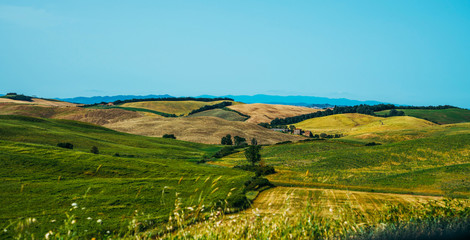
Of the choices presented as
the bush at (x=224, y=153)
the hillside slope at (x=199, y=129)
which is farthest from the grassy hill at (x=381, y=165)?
the hillside slope at (x=199, y=129)

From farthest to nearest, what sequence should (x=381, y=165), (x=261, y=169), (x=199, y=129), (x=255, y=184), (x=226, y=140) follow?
(x=199, y=129) < (x=226, y=140) < (x=381, y=165) < (x=261, y=169) < (x=255, y=184)

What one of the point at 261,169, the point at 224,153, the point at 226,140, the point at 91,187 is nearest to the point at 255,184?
the point at 261,169

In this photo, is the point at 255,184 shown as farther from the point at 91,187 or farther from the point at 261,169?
the point at 91,187

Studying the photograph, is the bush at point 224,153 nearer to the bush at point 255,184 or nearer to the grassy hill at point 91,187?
the grassy hill at point 91,187

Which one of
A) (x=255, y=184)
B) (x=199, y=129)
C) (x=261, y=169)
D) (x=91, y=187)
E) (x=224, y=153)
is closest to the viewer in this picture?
(x=91, y=187)

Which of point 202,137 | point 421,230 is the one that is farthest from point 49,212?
point 202,137

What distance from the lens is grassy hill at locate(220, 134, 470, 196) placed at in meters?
60.5

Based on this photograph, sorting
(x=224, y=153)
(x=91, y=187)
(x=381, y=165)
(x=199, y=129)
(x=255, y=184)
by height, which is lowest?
(x=224, y=153)

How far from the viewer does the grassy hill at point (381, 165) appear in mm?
60500

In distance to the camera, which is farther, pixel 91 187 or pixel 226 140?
pixel 226 140

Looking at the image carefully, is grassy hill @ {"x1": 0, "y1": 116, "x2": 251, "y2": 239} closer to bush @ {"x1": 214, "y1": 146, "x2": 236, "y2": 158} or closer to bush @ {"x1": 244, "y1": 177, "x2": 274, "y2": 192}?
bush @ {"x1": 244, "y1": 177, "x2": 274, "y2": 192}

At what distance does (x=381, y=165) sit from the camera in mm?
81500

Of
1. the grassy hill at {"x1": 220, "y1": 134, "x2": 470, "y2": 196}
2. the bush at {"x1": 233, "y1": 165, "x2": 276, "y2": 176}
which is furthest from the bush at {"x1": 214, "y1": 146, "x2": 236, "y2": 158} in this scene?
the bush at {"x1": 233, "y1": 165, "x2": 276, "y2": 176}

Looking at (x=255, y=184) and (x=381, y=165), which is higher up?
(x=381, y=165)
